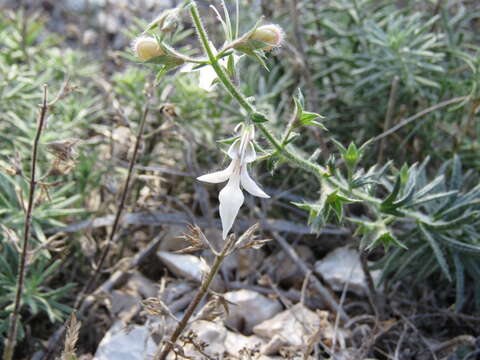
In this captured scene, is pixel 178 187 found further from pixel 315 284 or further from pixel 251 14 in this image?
pixel 251 14

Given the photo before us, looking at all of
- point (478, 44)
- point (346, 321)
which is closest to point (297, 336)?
point (346, 321)

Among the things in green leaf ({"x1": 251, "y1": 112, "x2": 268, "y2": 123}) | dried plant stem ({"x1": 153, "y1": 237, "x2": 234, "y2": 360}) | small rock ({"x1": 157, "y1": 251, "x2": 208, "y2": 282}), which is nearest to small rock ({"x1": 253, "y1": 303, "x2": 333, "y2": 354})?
small rock ({"x1": 157, "y1": 251, "x2": 208, "y2": 282})

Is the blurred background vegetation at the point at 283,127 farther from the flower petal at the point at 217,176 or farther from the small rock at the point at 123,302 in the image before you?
the flower petal at the point at 217,176

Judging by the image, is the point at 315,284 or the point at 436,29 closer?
the point at 315,284

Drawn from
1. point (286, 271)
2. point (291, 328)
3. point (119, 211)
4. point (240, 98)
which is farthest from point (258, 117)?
point (286, 271)

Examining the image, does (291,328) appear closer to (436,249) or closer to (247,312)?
(247,312)

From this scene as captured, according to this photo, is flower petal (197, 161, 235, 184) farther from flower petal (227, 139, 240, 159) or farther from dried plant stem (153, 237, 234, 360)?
dried plant stem (153, 237, 234, 360)
